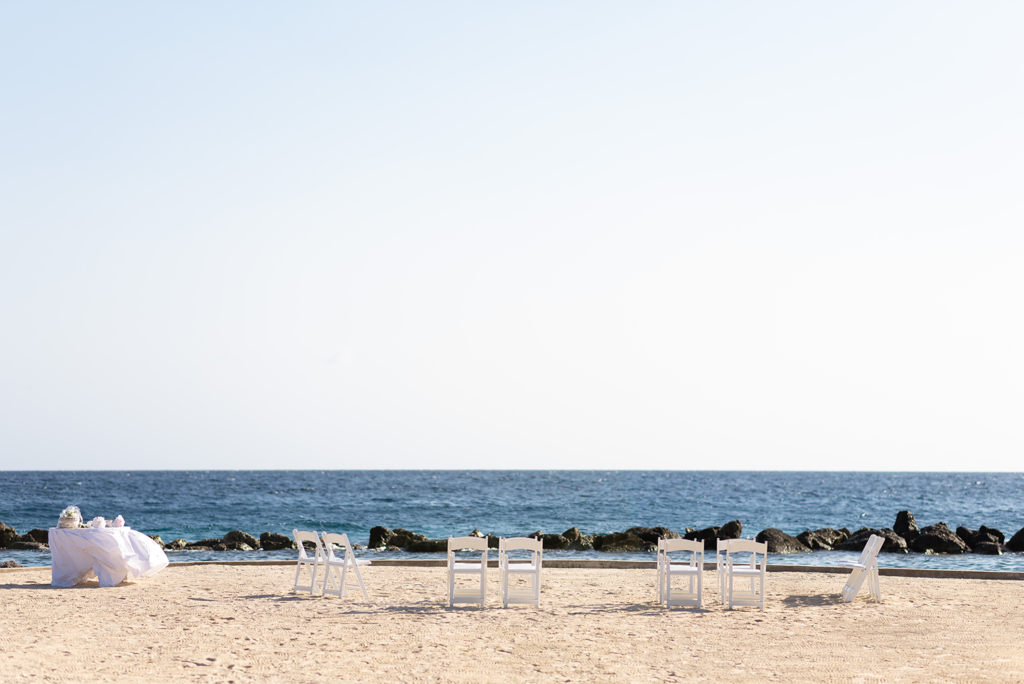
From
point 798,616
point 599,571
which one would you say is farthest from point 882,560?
point 798,616

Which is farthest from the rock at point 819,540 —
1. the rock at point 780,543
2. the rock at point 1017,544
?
the rock at point 1017,544

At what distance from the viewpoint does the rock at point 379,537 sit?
2509cm

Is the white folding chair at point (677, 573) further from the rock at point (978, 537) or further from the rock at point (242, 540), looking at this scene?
the rock at point (978, 537)

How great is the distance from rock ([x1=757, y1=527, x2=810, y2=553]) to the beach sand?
1140 cm

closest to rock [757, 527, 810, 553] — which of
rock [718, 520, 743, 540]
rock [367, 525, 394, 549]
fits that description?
rock [718, 520, 743, 540]

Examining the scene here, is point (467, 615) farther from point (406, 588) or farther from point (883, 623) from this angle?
point (883, 623)

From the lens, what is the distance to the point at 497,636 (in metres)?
9.16

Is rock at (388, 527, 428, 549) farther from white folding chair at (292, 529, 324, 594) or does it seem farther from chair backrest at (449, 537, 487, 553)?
chair backrest at (449, 537, 487, 553)

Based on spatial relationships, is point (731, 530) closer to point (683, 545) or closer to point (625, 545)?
point (625, 545)

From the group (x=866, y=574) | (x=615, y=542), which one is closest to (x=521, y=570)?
(x=866, y=574)

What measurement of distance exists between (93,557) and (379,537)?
42.5ft

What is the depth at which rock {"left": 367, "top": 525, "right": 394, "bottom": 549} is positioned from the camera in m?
25.1

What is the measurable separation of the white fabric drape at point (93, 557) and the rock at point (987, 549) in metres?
22.1

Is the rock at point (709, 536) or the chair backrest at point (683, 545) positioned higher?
the chair backrest at point (683, 545)
